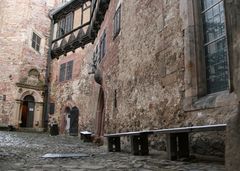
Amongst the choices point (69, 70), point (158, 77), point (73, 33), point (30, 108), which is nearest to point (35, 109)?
point (30, 108)

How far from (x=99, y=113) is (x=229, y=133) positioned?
9.44 metres

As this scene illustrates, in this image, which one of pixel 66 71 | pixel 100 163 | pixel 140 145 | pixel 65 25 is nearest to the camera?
pixel 100 163

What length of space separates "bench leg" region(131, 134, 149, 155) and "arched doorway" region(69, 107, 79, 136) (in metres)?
11.2

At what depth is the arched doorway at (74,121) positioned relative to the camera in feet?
51.2

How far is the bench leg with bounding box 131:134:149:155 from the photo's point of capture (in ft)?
14.9

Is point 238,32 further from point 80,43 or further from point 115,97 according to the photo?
point 80,43

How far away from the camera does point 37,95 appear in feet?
59.6

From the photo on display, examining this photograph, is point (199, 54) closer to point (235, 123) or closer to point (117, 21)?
point (235, 123)

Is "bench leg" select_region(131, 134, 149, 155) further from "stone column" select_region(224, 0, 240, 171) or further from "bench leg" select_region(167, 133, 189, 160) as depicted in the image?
"stone column" select_region(224, 0, 240, 171)

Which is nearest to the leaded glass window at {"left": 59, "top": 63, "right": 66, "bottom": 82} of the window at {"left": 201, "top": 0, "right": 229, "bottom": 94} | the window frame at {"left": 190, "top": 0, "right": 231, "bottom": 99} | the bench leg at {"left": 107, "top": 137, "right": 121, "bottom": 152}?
the bench leg at {"left": 107, "top": 137, "right": 121, "bottom": 152}

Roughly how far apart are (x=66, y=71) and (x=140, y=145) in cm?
1348

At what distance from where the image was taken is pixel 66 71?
17.5 meters

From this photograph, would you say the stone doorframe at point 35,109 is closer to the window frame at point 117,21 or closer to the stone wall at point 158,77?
the stone wall at point 158,77

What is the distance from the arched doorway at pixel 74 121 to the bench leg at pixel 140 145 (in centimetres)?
1116
